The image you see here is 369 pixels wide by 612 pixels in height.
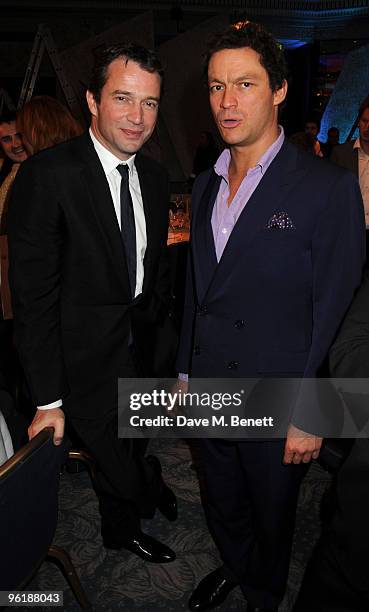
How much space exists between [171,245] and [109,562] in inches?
81.3

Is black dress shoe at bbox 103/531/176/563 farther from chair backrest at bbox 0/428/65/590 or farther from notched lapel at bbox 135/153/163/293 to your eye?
notched lapel at bbox 135/153/163/293

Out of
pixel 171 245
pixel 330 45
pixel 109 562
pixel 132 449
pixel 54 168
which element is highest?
pixel 330 45

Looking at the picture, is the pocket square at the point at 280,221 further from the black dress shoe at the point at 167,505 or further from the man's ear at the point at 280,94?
the black dress shoe at the point at 167,505

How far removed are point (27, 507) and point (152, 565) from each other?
1.14m

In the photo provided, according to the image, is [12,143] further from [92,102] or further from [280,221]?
[280,221]

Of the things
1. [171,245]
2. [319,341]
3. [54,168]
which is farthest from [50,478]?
[171,245]

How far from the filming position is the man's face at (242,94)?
150 cm

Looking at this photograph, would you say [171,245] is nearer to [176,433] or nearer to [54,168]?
[176,433]

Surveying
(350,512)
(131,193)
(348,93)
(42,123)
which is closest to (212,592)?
(350,512)

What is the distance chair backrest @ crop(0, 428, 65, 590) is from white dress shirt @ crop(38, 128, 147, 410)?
1.20 feet

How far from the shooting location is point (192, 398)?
1869 mm

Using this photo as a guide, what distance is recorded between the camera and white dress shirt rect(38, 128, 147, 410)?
1.83m

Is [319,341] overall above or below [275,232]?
below

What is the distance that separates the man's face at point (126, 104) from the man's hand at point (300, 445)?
1086 millimetres
